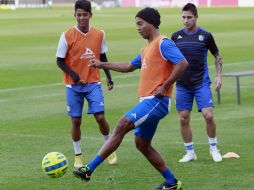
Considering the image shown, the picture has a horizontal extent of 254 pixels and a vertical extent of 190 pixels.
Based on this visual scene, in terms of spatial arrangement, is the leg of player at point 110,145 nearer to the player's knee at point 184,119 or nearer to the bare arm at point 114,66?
the bare arm at point 114,66

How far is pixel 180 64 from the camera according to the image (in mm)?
9422

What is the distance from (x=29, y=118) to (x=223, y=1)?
79.2 meters

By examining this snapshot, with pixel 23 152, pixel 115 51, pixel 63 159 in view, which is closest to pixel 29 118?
pixel 23 152

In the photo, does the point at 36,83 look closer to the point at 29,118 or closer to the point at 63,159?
the point at 29,118

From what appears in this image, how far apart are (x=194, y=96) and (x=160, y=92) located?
2569mm

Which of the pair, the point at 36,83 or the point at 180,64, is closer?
the point at 180,64

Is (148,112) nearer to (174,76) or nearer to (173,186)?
(174,76)

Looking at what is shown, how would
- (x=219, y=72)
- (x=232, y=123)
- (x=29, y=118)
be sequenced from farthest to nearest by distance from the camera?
(x=29, y=118) → (x=232, y=123) → (x=219, y=72)

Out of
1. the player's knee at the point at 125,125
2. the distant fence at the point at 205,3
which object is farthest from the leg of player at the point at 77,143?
the distant fence at the point at 205,3

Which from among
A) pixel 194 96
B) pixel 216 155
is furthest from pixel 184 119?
pixel 216 155

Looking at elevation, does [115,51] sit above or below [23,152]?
below

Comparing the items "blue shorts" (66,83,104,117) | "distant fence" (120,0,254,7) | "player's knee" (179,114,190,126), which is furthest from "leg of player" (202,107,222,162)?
"distant fence" (120,0,254,7)

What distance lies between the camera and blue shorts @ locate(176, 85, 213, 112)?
38.8 ft

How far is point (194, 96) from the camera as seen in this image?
12.0m
